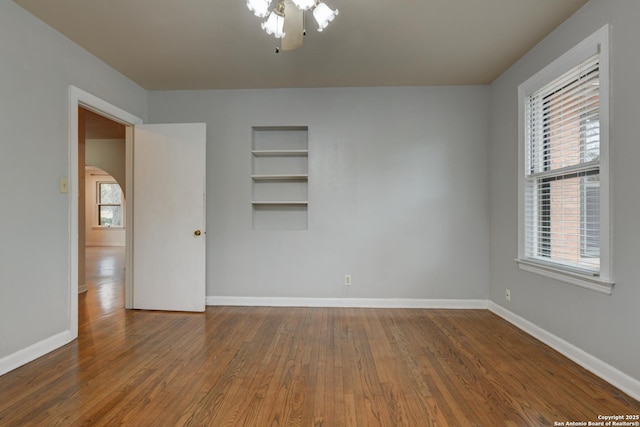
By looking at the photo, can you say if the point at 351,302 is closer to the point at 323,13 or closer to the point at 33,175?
the point at 323,13

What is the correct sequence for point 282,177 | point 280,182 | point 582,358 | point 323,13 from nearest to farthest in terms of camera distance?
point 323,13 → point 582,358 → point 282,177 → point 280,182

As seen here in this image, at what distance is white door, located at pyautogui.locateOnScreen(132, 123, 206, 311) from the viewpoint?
11.7 feet

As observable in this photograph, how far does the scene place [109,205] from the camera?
11.2 meters

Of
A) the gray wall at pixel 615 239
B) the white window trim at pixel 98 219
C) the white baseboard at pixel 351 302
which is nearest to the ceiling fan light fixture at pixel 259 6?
the gray wall at pixel 615 239

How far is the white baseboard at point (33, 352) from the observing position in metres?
2.21

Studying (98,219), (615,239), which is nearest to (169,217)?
(615,239)

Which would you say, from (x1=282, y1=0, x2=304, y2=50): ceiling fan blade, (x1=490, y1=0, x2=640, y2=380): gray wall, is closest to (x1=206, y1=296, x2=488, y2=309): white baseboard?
(x1=490, y1=0, x2=640, y2=380): gray wall

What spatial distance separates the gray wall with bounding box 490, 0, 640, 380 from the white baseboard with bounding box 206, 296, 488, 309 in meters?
0.67

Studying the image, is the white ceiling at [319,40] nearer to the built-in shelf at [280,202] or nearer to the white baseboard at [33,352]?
the built-in shelf at [280,202]

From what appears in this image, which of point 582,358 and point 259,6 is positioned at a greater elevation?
point 259,6

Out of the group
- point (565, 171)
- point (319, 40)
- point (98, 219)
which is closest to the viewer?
point (565, 171)

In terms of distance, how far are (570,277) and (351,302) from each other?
212 cm

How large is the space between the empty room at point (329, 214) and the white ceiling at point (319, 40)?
2 centimetres

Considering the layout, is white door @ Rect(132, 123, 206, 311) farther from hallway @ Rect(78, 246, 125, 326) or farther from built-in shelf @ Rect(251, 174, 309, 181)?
built-in shelf @ Rect(251, 174, 309, 181)
